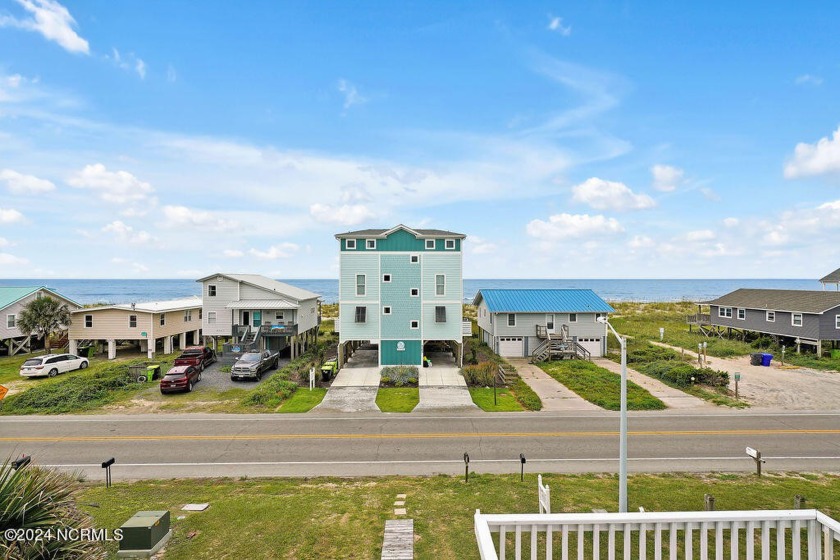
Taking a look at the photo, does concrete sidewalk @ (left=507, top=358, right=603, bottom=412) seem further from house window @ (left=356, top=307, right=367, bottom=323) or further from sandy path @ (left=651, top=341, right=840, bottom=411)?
house window @ (left=356, top=307, right=367, bottom=323)

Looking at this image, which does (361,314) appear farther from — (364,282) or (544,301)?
(544,301)

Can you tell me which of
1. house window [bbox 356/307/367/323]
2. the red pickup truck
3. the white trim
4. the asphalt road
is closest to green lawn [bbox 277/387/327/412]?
the asphalt road

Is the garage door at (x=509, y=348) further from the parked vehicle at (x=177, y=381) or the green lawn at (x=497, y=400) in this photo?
the parked vehicle at (x=177, y=381)

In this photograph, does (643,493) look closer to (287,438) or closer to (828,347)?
(287,438)

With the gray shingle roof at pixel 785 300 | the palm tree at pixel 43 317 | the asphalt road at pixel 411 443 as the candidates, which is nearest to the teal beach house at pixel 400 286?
the asphalt road at pixel 411 443

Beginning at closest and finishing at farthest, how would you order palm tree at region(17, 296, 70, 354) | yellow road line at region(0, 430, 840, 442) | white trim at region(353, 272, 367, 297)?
yellow road line at region(0, 430, 840, 442) < white trim at region(353, 272, 367, 297) < palm tree at region(17, 296, 70, 354)

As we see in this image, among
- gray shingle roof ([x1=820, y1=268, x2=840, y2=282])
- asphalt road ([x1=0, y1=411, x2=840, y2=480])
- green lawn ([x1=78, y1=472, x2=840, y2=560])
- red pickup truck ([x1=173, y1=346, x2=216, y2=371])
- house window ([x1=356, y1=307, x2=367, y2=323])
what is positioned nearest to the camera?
green lawn ([x1=78, y1=472, x2=840, y2=560])
